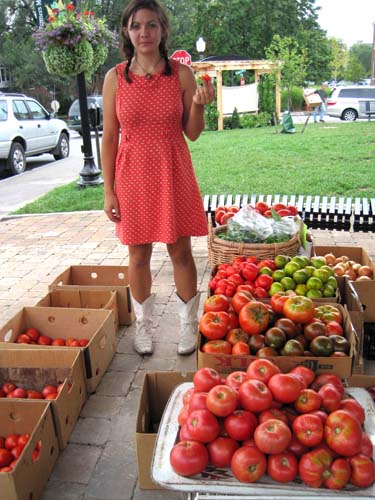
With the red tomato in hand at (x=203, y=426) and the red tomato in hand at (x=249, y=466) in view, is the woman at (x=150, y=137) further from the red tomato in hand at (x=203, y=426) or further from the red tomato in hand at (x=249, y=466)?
the red tomato in hand at (x=249, y=466)

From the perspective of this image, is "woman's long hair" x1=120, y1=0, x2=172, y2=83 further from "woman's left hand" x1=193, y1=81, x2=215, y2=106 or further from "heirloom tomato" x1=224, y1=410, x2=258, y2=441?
"heirloom tomato" x1=224, y1=410, x2=258, y2=441

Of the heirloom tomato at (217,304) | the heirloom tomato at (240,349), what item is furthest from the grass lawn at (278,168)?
the heirloom tomato at (240,349)

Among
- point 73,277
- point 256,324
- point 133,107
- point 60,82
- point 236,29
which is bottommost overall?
point 73,277

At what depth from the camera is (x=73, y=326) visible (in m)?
3.28

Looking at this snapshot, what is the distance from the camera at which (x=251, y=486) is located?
155 cm

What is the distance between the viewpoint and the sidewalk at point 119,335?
7.51 ft

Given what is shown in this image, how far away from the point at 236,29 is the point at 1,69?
20463mm

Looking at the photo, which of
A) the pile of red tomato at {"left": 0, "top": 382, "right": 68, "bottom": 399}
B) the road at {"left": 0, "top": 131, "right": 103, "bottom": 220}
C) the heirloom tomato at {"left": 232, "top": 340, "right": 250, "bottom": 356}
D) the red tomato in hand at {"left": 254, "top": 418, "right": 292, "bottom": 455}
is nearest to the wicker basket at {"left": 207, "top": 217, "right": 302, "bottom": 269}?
the heirloom tomato at {"left": 232, "top": 340, "right": 250, "bottom": 356}

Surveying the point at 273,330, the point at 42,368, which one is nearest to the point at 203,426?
the point at 273,330

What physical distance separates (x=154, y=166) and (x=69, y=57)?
5754 mm

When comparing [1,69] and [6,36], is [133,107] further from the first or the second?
[1,69]

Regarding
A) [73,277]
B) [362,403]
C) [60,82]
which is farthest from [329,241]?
[60,82]

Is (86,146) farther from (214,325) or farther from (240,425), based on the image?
(240,425)

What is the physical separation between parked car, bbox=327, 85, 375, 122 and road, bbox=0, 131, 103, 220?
12.0 meters
